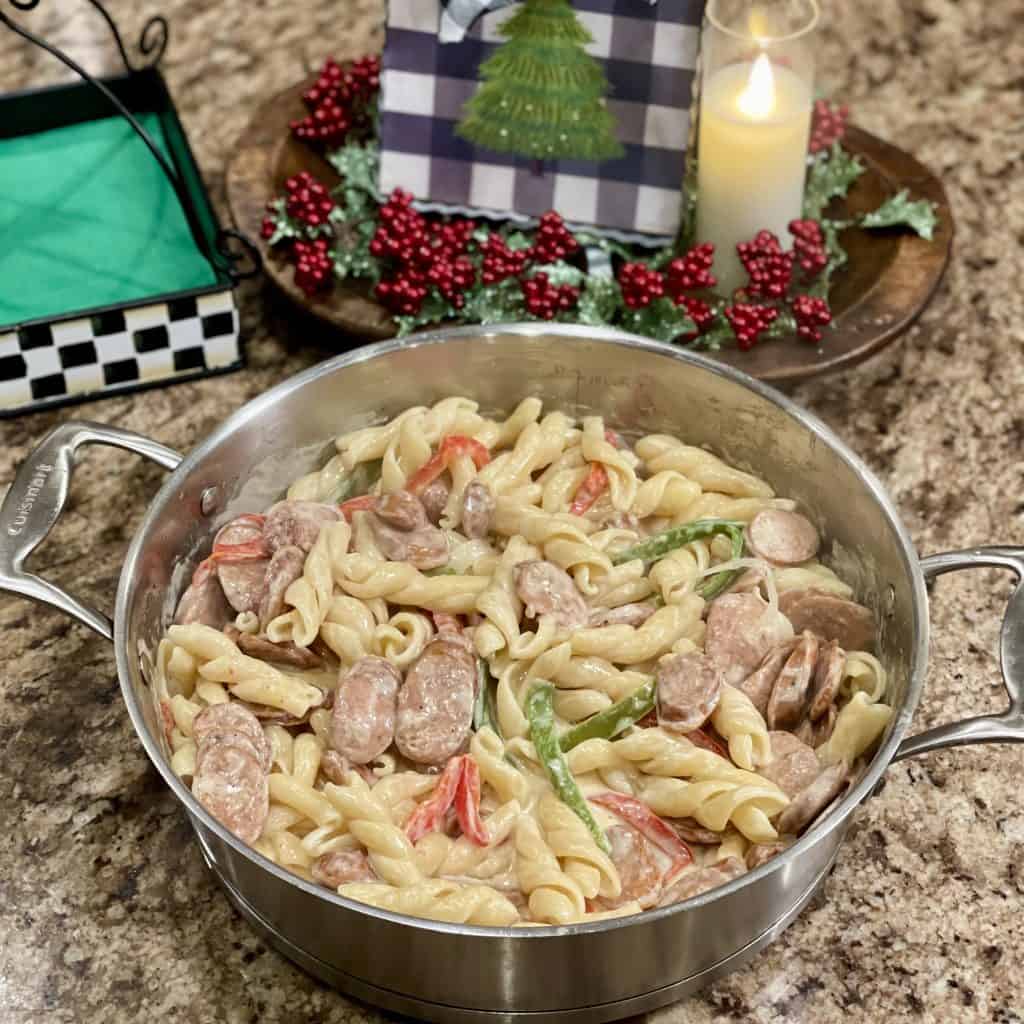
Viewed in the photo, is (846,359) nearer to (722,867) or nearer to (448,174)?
(448,174)

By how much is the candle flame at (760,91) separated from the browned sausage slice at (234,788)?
1082 mm

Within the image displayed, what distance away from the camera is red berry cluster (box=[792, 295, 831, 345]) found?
1.93 meters

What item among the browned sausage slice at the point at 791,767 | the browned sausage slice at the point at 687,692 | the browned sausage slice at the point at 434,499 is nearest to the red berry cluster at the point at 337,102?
the browned sausage slice at the point at 434,499

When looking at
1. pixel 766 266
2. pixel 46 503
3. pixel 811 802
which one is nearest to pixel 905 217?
pixel 766 266

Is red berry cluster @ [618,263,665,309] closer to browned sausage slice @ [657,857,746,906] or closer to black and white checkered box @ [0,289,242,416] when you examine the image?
black and white checkered box @ [0,289,242,416]

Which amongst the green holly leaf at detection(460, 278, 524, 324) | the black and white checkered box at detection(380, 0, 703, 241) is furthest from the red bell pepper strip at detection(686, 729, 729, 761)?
the black and white checkered box at detection(380, 0, 703, 241)

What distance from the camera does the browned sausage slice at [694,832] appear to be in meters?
1.46

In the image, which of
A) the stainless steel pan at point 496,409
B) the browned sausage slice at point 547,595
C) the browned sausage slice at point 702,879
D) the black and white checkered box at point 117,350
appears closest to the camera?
the stainless steel pan at point 496,409

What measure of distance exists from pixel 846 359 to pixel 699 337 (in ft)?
0.63

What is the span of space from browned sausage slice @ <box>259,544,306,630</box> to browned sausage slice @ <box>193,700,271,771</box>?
0.13 m

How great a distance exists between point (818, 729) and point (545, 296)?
70cm

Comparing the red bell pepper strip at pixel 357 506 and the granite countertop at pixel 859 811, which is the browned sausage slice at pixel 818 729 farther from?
the red bell pepper strip at pixel 357 506

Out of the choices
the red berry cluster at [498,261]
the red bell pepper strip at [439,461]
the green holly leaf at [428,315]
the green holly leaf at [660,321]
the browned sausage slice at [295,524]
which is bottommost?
the browned sausage slice at [295,524]

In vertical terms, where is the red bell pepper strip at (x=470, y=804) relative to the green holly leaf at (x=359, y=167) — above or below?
below
